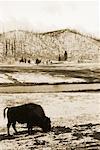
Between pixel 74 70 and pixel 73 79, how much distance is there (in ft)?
0.18

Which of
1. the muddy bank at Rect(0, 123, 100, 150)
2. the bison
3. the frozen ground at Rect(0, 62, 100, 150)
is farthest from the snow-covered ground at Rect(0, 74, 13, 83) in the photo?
the muddy bank at Rect(0, 123, 100, 150)

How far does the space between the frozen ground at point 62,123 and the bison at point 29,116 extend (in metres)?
0.03

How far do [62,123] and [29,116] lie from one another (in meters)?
0.20

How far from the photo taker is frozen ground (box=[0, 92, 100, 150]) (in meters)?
2.63

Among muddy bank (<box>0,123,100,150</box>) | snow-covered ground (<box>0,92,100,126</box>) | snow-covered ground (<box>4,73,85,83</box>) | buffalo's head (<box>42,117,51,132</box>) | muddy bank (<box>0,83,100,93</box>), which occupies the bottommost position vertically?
muddy bank (<box>0,123,100,150</box>)

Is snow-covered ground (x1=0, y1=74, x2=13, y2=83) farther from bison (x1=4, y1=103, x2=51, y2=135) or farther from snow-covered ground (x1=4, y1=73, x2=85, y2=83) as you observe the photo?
bison (x1=4, y1=103, x2=51, y2=135)

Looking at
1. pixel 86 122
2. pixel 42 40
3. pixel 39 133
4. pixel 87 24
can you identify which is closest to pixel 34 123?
pixel 39 133

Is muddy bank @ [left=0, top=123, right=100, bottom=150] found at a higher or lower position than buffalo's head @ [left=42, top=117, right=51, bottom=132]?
lower

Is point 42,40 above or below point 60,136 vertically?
above

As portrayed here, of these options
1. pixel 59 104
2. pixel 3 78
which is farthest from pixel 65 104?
pixel 3 78

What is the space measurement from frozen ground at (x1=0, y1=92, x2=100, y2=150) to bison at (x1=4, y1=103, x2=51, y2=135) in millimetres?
26

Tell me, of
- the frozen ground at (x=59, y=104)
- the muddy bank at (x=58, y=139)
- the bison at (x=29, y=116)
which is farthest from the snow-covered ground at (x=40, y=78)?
the muddy bank at (x=58, y=139)

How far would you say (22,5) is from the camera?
8.61ft

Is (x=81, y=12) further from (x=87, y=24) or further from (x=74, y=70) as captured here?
(x=74, y=70)
